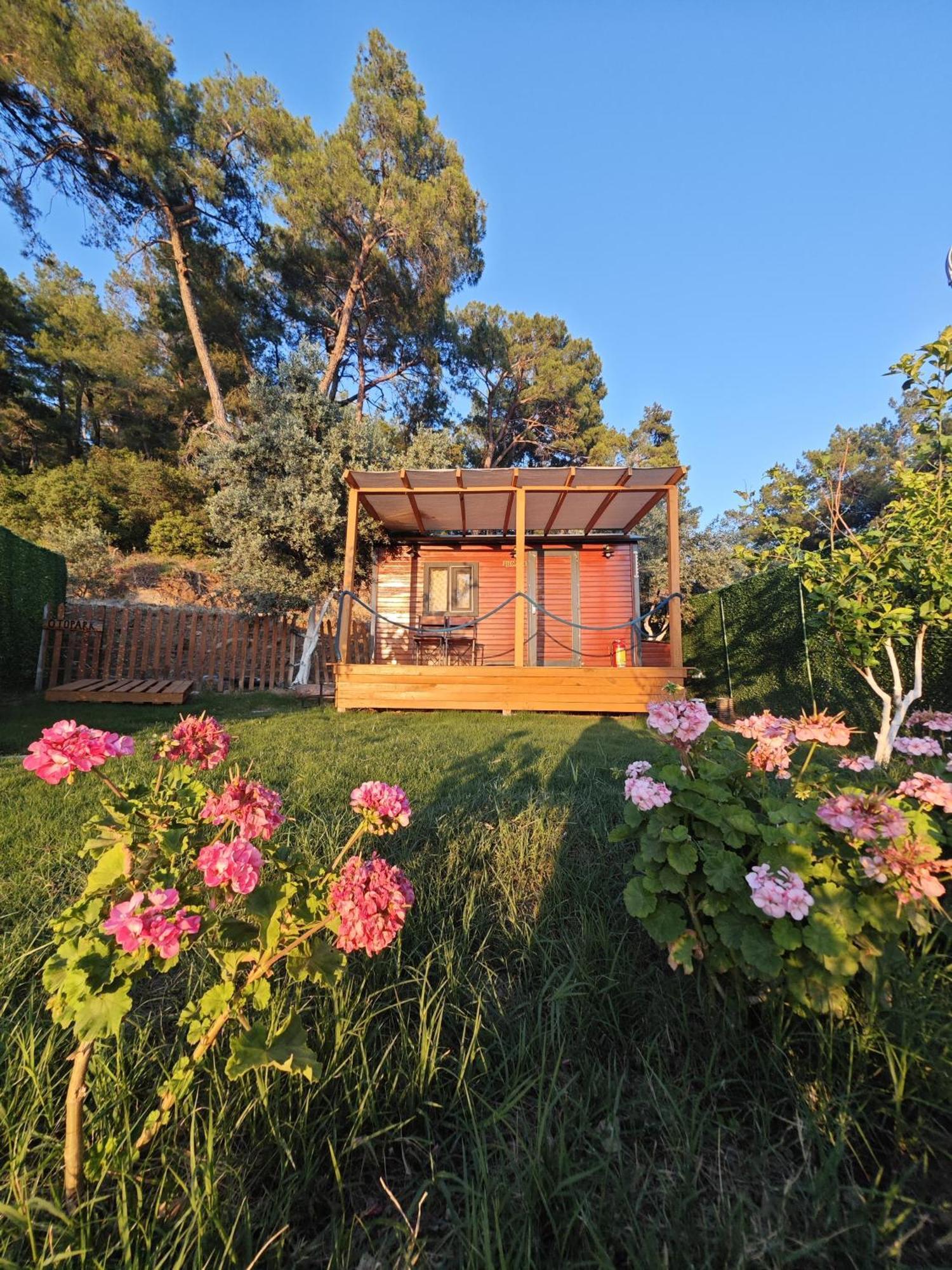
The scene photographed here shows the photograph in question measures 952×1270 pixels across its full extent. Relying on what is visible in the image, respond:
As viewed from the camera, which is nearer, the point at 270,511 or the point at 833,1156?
the point at 833,1156

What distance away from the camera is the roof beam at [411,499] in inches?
271

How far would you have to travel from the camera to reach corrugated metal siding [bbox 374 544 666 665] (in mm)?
10219

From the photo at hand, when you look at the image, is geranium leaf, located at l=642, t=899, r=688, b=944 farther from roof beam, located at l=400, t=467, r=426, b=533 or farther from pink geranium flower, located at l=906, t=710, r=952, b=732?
roof beam, located at l=400, t=467, r=426, b=533

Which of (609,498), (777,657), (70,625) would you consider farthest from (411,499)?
(777,657)

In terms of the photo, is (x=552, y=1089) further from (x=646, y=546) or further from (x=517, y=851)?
(x=646, y=546)

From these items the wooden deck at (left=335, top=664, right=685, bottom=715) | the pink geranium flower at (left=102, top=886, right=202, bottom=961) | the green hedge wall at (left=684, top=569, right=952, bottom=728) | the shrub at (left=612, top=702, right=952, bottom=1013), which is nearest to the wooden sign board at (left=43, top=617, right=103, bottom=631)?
the wooden deck at (left=335, top=664, right=685, bottom=715)

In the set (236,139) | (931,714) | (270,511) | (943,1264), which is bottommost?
(943,1264)

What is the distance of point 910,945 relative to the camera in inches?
53.0

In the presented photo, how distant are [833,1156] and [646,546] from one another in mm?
18474

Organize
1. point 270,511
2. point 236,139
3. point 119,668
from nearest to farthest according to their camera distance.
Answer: point 119,668 < point 270,511 < point 236,139

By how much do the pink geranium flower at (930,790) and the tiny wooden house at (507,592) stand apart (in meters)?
5.11

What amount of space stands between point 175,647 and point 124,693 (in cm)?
279

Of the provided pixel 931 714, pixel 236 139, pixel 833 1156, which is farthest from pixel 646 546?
pixel 833 1156

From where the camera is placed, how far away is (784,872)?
1036mm
